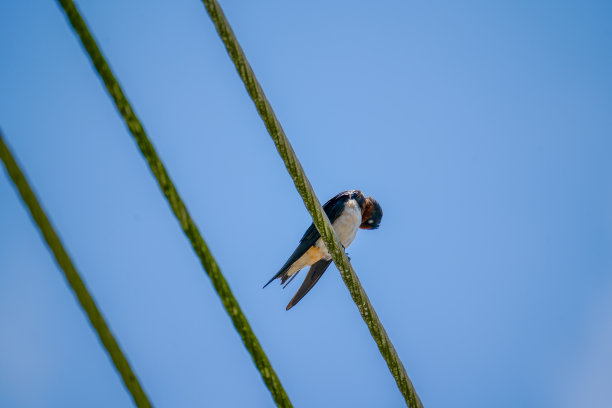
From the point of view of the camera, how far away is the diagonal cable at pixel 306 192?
2.33 m

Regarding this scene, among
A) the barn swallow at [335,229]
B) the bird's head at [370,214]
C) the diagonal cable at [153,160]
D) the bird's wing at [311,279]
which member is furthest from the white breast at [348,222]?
the diagonal cable at [153,160]

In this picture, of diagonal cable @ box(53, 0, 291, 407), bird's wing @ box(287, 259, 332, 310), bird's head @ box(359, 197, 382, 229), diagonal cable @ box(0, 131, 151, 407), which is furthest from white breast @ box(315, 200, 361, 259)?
diagonal cable @ box(0, 131, 151, 407)

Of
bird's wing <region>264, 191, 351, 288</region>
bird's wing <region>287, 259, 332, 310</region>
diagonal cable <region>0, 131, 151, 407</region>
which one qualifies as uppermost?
diagonal cable <region>0, 131, 151, 407</region>

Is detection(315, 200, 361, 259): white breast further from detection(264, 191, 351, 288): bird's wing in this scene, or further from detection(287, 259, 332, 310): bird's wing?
detection(287, 259, 332, 310): bird's wing

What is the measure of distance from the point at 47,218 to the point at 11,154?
0.65 feet

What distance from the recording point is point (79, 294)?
162cm

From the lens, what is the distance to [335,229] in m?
6.22

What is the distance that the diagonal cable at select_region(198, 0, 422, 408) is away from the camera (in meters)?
2.33

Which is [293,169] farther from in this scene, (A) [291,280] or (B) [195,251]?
(A) [291,280]

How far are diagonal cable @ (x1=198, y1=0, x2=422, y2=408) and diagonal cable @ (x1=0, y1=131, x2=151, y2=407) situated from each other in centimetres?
103

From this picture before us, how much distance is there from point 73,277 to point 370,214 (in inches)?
204

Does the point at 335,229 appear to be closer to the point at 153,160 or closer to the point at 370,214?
the point at 370,214

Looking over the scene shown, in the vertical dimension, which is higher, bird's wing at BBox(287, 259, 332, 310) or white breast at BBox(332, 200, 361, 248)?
white breast at BBox(332, 200, 361, 248)

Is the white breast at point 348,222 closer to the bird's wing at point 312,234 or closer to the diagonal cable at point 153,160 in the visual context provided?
the bird's wing at point 312,234
